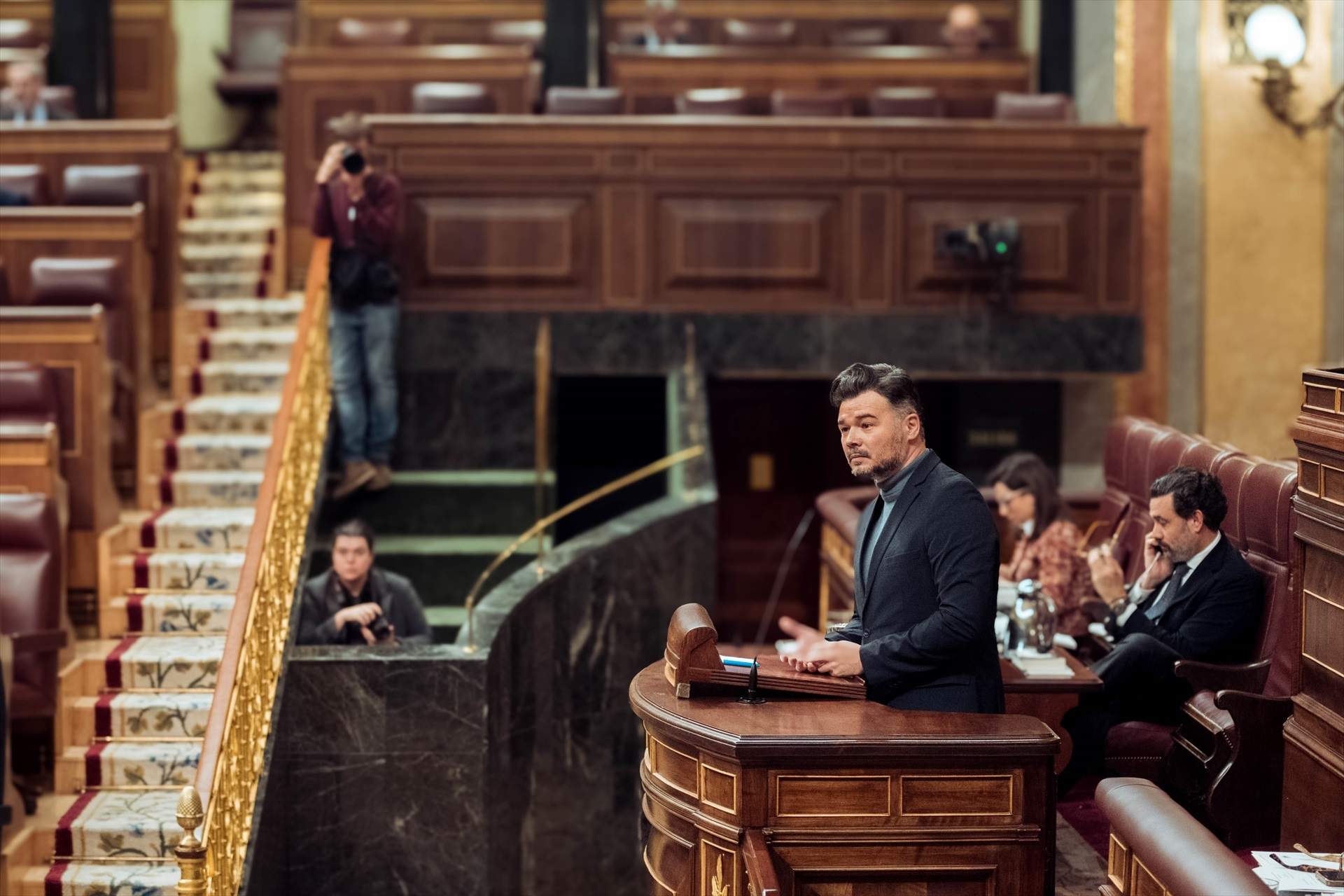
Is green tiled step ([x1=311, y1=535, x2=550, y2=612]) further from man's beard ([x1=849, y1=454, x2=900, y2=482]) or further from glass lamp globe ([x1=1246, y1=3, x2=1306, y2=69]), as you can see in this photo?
glass lamp globe ([x1=1246, y1=3, x2=1306, y2=69])

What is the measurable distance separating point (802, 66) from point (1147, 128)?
2.49m

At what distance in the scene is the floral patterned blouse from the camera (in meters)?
4.45

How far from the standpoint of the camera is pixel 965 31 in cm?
918

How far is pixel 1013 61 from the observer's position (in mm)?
Answer: 8891

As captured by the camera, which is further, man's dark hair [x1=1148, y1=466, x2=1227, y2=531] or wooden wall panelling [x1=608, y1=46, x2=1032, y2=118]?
wooden wall panelling [x1=608, y1=46, x2=1032, y2=118]

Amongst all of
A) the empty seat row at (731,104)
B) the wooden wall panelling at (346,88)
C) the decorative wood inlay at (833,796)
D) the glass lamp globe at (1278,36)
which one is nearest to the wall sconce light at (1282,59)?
the glass lamp globe at (1278,36)

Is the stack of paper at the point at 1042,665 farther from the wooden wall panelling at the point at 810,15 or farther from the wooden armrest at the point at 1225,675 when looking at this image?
the wooden wall panelling at the point at 810,15


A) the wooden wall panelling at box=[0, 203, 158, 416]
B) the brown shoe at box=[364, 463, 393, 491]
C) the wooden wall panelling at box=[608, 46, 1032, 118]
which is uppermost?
the wooden wall panelling at box=[608, 46, 1032, 118]

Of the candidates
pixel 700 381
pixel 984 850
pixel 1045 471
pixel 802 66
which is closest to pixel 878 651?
pixel 984 850

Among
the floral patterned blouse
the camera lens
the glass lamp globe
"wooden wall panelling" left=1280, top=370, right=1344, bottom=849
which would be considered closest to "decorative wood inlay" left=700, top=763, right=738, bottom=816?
"wooden wall panelling" left=1280, top=370, right=1344, bottom=849

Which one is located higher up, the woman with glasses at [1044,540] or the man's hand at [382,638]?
the woman with glasses at [1044,540]

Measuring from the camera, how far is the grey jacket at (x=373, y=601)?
4.90m

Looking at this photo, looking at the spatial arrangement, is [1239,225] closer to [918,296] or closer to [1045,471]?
[918,296]

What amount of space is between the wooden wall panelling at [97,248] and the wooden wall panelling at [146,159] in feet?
0.85
